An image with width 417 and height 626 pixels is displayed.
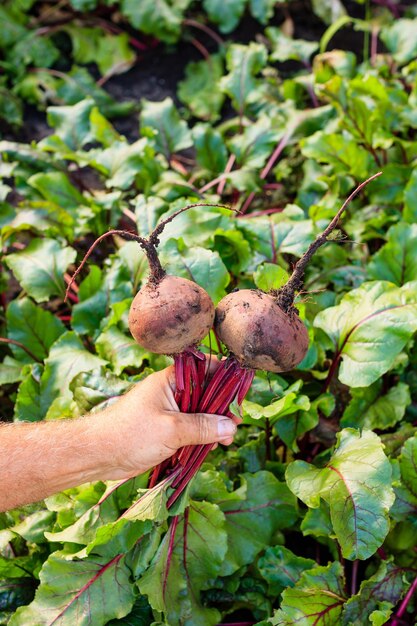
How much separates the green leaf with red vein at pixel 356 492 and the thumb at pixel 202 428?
1.14 ft

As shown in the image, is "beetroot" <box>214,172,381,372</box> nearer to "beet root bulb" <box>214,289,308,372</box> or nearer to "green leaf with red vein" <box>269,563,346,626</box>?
"beet root bulb" <box>214,289,308,372</box>

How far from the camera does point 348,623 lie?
83.3 inches

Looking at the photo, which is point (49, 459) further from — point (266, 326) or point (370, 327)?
point (370, 327)

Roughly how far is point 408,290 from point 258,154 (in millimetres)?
1472

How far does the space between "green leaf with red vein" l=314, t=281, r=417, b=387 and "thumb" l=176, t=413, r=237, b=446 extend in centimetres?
58

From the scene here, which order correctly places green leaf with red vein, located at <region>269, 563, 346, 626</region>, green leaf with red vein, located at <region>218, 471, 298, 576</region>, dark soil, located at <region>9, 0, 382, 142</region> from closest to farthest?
green leaf with red vein, located at <region>269, 563, 346, 626</region>
green leaf with red vein, located at <region>218, 471, 298, 576</region>
dark soil, located at <region>9, 0, 382, 142</region>

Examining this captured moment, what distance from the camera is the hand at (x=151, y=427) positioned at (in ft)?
6.00

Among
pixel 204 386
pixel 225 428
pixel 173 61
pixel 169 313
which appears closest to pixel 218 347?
pixel 204 386

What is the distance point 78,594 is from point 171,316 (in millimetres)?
1013

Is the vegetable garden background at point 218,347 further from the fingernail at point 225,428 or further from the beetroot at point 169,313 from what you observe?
the beetroot at point 169,313

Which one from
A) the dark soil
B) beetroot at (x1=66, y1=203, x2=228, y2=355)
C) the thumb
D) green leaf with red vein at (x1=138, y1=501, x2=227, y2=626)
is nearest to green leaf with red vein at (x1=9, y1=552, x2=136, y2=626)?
green leaf with red vein at (x1=138, y1=501, x2=227, y2=626)

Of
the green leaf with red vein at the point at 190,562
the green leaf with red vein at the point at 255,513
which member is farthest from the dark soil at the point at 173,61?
the green leaf with red vein at the point at 190,562

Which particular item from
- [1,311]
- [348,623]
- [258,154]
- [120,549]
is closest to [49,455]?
[120,549]

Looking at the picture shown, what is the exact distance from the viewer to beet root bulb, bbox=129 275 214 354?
1801mm
